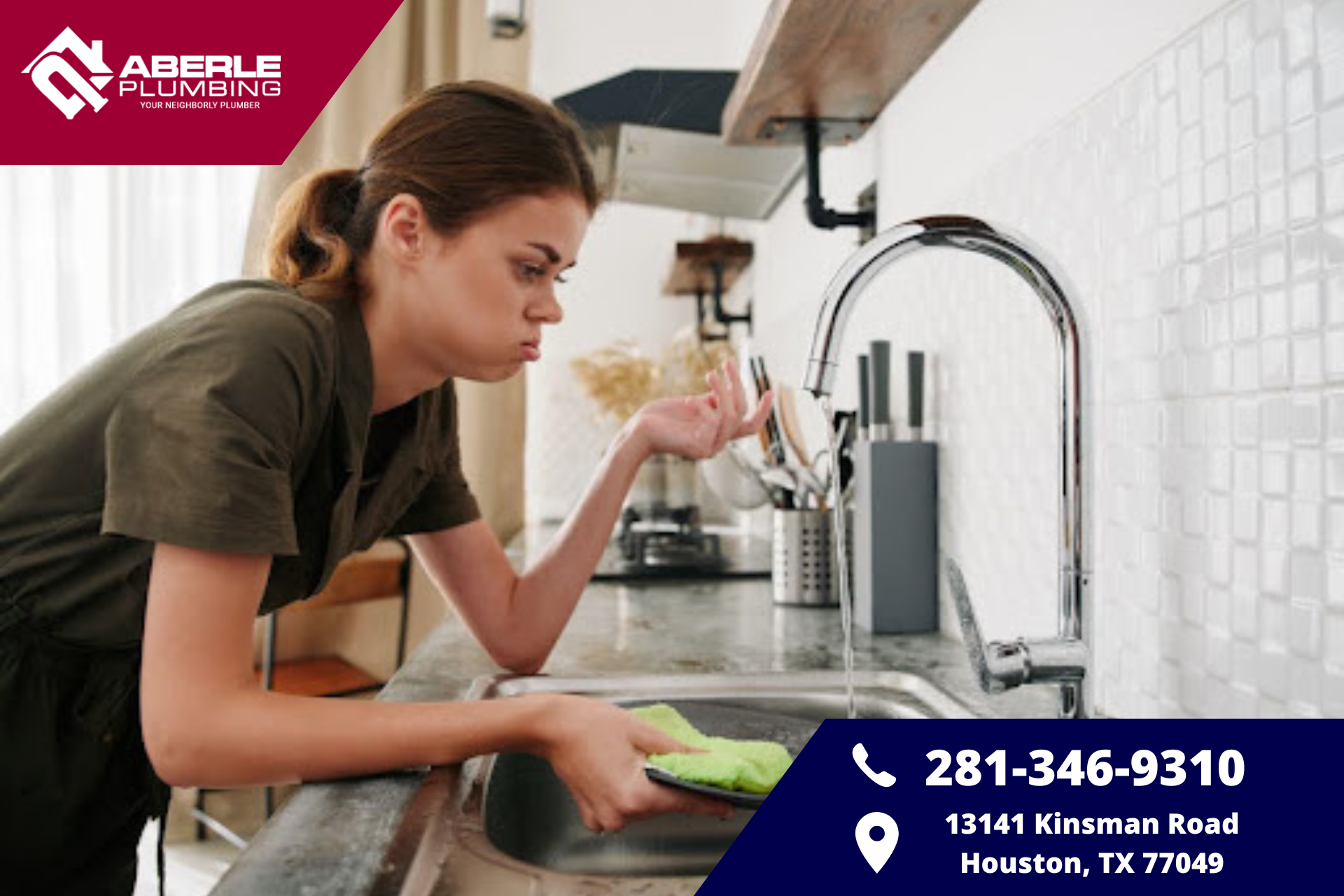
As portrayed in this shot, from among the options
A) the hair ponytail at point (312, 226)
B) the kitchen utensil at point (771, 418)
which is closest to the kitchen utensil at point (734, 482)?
the kitchen utensil at point (771, 418)

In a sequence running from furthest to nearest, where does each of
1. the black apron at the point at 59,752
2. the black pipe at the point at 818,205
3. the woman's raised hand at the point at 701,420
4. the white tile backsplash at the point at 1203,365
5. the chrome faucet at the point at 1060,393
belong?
the black pipe at the point at 818,205, the woman's raised hand at the point at 701,420, the black apron at the point at 59,752, the chrome faucet at the point at 1060,393, the white tile backsplash at the point at 1203,365

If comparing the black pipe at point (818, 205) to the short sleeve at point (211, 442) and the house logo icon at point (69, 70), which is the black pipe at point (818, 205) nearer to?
the short sleeve at point (211, 442)

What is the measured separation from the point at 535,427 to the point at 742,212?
1038mm

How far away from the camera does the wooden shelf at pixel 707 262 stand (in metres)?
2.81

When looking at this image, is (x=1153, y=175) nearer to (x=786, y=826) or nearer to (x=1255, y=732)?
(x=1255, y=732)

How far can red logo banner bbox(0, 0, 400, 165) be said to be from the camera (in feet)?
8.89

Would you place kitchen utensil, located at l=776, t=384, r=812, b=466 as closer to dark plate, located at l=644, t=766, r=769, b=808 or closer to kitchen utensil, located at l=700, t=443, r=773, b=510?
kitchen utensil, located at l=700, t=443, r=773, b=510

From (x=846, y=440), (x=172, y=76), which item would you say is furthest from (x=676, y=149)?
(x=172, y=76)

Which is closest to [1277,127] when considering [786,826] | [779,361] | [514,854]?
[786,826]

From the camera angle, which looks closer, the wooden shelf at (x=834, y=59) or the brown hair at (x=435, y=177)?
the brown hair at (x=435, y=177)

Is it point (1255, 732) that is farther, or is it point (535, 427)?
point (535, 427)

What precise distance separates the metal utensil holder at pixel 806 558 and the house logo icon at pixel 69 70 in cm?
227

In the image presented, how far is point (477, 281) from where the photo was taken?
3.06ft

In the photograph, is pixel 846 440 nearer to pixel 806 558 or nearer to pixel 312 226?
pixel 806 558
